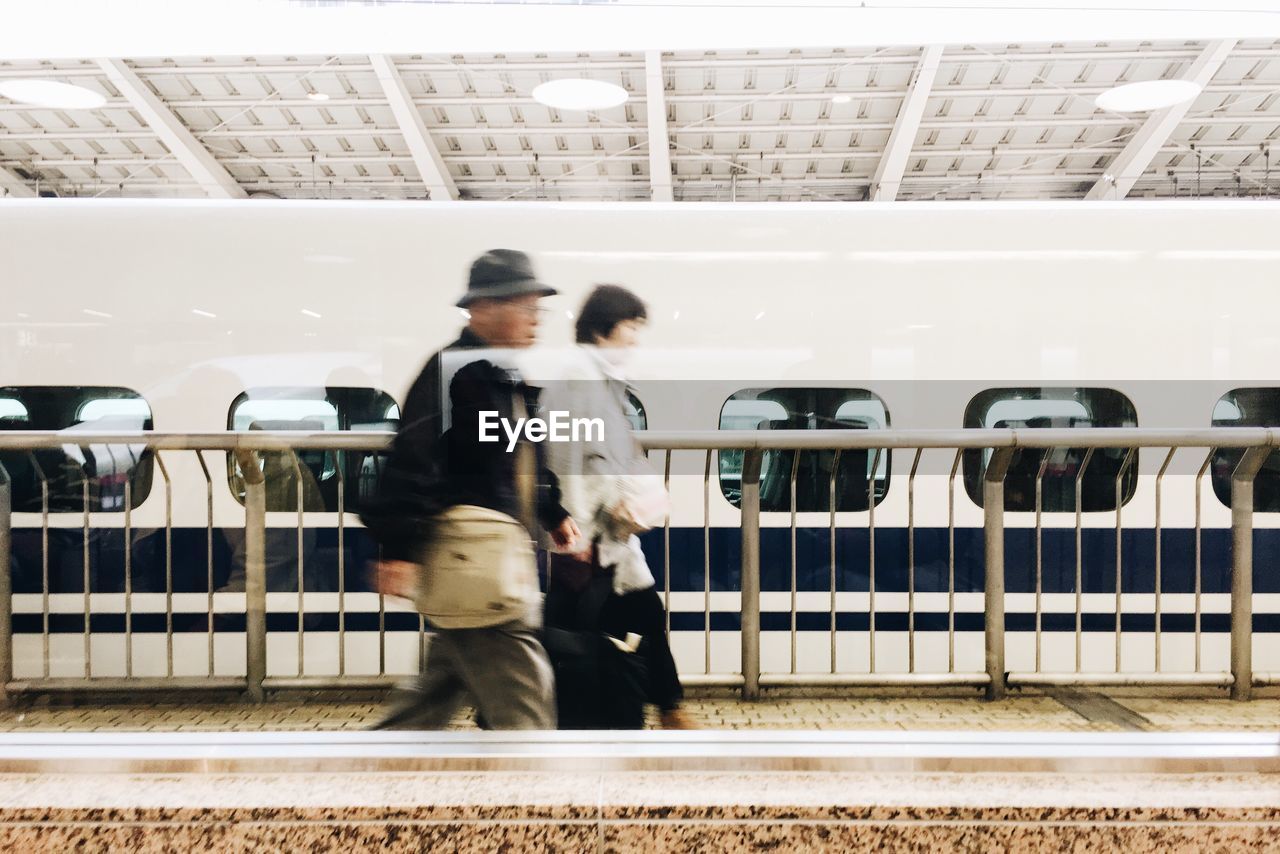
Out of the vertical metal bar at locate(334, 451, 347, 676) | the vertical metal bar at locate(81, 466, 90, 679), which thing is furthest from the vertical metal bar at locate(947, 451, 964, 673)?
the vertical metal bar at locate(81, 466, 90, 679)

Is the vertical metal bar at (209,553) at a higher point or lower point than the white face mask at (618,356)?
lower

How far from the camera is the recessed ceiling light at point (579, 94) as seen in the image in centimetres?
241

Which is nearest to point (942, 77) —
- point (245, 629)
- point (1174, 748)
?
point (1174, 748)

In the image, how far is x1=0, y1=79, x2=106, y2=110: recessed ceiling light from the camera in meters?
2.39

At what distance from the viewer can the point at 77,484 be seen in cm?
312

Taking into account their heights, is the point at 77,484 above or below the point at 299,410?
below

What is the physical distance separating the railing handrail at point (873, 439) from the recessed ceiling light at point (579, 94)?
3.49 ft

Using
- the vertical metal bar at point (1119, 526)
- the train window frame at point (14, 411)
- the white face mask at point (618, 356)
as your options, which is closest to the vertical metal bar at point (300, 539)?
the train window frame at point (14, 411)

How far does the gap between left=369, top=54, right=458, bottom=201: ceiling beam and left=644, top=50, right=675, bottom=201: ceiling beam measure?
644 millimetres

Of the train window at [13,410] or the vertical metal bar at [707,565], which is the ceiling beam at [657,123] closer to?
the vertical metal bar at [707,565]

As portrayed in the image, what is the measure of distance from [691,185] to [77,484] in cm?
245

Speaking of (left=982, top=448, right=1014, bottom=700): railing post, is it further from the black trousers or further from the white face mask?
the white face mask

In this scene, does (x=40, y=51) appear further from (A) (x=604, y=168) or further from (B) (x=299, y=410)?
(A) (x=604, y=168)

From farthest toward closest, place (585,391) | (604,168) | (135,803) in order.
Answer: (604,168) → (585,391) → (135,803)
